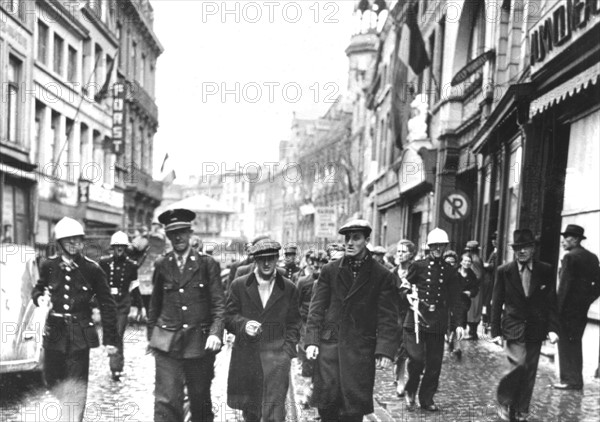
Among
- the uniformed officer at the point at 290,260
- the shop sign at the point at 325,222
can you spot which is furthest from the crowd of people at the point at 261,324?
the shop sign at the point at 325,222

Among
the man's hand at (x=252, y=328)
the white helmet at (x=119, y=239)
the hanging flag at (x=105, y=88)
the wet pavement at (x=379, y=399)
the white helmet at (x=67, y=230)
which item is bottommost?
the wet pavement at (x=379, y=399)

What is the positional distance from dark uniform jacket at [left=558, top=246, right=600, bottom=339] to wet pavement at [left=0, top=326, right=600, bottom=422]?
82 cm

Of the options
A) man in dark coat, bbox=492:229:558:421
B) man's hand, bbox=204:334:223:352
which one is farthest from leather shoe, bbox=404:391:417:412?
man's hand, bbox=204:334:223:352

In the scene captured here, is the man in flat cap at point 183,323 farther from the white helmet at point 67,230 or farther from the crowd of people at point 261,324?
the white helmet at point 67,230

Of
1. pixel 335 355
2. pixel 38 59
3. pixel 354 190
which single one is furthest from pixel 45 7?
pixel 354 190

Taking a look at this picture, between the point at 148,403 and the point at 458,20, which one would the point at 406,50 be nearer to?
the point at 458,20

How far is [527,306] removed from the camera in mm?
7586

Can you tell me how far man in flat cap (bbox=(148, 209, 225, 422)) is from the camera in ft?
20.9

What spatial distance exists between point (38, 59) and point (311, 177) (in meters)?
41.6

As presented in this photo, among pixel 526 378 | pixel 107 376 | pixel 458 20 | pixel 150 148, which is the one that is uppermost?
pixel 458 20

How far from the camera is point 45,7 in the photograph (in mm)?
25766

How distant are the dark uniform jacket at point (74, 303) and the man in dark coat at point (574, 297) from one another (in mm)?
5535

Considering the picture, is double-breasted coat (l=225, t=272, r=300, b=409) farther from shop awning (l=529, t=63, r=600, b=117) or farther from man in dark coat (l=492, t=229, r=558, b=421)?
shop awning (l=529, t=63, r=600, b=117)

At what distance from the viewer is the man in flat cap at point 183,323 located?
638cm
